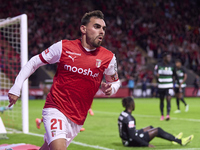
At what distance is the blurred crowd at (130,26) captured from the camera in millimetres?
30125

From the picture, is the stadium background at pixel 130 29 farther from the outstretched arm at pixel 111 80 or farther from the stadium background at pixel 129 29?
the outstretched arm at pixel 111 80

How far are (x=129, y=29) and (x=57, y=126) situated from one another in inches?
1254

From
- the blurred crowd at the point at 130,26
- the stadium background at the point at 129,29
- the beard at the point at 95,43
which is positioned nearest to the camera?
the beard at the point at 95,43

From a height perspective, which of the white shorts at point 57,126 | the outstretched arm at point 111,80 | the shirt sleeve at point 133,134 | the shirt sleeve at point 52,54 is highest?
the shirt sleeve at point 52,54

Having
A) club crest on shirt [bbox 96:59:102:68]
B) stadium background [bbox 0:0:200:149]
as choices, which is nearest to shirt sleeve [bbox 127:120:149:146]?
club crest on shirt [bbox 96:59:102:68]

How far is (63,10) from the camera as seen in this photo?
33844 millimetres

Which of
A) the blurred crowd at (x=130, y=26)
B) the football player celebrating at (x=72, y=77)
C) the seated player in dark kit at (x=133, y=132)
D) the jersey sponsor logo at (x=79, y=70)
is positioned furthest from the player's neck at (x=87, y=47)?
the blurred crowd at (x=130, y=26)

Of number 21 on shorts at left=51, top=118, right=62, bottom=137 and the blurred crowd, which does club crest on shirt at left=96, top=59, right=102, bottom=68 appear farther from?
the blurred crowd

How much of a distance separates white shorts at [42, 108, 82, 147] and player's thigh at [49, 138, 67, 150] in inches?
1.6

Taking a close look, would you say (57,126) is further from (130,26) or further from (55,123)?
(130,26)

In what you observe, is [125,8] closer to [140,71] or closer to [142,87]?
[140,71]

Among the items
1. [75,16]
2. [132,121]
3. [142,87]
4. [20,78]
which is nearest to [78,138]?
[132,121]

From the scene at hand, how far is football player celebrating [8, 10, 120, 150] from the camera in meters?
4.17

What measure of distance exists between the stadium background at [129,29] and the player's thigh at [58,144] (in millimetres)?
21808
